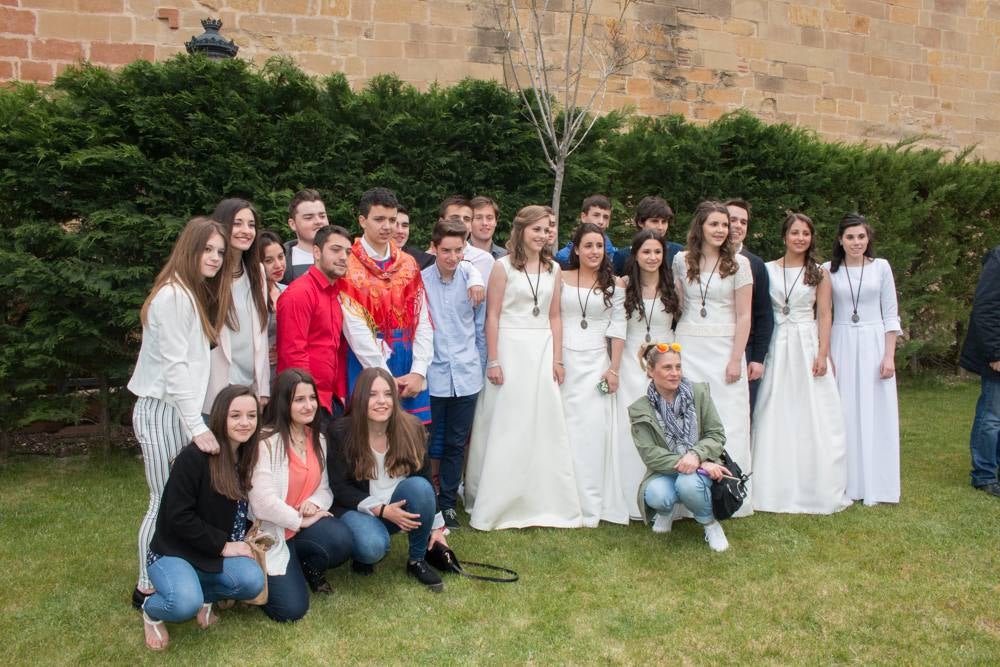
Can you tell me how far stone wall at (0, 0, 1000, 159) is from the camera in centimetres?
789

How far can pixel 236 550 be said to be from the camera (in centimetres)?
328

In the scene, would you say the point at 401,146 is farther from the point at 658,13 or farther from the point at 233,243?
the point at 658,13

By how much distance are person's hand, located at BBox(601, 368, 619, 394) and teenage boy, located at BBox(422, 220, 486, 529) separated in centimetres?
73

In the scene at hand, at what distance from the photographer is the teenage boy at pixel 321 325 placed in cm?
392

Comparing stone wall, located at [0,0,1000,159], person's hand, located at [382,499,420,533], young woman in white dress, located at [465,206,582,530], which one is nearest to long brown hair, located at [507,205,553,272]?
young woman in white dress, located at [465,206,582,530]

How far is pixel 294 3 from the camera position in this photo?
27.9ft

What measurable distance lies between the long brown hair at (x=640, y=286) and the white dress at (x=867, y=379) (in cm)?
118

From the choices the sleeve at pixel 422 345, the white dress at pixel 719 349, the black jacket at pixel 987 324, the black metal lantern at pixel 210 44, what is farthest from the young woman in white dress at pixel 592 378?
the black metal lantern at pixel 210 44

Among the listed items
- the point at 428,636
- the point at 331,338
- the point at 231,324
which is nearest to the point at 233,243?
the point at 231,324

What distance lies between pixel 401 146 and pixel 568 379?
2669mm

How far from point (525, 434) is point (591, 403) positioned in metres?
0.44

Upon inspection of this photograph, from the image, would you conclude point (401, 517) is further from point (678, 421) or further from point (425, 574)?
point (678, 421)

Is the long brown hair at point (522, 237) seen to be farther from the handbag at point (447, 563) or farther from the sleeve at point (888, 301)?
the sleeve at point (888, 301)

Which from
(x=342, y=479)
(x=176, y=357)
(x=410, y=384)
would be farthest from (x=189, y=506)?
(x=410, y=384)
